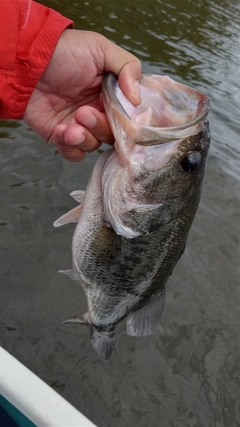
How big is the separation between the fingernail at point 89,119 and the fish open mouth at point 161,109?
0.10m

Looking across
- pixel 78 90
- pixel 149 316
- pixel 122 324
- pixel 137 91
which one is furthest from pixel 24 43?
pixel 122 324

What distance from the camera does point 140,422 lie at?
11.2ft

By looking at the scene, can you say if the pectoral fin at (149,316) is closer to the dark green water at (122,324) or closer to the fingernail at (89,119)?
the fingernail at (89,119)

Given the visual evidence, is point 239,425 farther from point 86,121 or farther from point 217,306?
point 86,121

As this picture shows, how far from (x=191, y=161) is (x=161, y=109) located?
276mm

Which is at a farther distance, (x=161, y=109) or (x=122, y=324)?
(x=122, y=324)

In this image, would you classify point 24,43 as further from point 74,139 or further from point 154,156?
point 154,156

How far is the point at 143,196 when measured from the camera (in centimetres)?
185

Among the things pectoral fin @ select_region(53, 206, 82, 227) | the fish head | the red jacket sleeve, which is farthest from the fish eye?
the red jacket sleeve

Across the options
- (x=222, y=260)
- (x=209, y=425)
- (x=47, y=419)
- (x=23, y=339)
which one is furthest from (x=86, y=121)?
(x=222, y=260)

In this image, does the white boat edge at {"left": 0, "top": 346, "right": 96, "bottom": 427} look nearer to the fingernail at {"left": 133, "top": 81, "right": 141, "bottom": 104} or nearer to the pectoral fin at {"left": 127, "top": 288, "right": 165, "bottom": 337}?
the pectoral fin at {"left": 127, "top": 288, "right": 165, "bottom": 337}

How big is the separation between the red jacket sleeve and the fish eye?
32.8 inches

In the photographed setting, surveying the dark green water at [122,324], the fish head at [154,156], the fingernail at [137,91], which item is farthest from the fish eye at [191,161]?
the dark green water at [122,324]

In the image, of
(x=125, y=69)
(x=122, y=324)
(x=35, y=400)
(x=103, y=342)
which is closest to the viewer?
(x=35, y=400)
